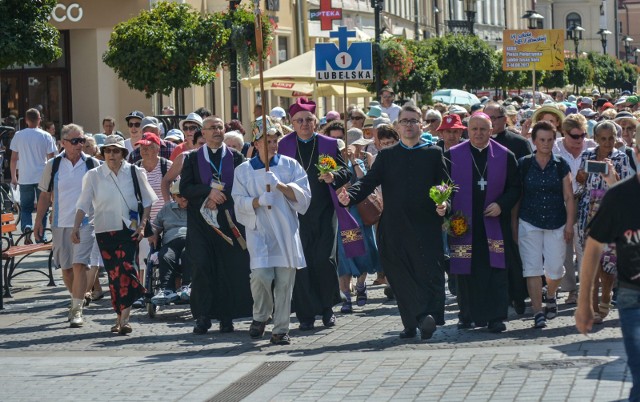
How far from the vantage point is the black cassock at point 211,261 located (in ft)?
43.5

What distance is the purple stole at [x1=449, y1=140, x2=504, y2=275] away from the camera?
499 inches

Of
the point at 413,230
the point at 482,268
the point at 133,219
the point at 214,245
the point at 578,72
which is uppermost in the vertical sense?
the point at 578,72

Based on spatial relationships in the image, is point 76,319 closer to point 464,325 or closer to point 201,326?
point 201,326

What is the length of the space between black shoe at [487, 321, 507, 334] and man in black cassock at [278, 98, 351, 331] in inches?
60.6

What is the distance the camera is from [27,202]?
2259cm

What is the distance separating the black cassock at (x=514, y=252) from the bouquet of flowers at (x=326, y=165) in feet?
4.90

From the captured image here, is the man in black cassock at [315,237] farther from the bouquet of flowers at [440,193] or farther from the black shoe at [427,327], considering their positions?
the black shoe at [427,327]

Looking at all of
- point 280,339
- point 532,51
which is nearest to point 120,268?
point 280,339

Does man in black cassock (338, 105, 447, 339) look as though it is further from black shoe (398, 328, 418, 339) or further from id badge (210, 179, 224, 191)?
id badge (210, 179, 224, 191)

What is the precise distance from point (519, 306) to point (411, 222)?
1.66 m

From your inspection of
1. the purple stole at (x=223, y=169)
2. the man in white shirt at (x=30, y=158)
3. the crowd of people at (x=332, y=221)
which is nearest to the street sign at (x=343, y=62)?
the crowd of people at (x=332, y=221)

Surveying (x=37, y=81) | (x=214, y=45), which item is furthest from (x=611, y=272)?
(x=37, y=81)

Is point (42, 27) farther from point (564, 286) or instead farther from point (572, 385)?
point (572, 385)

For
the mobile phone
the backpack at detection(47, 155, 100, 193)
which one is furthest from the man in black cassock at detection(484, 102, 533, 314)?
the backpack at detection(47, 155, 100, 193)
